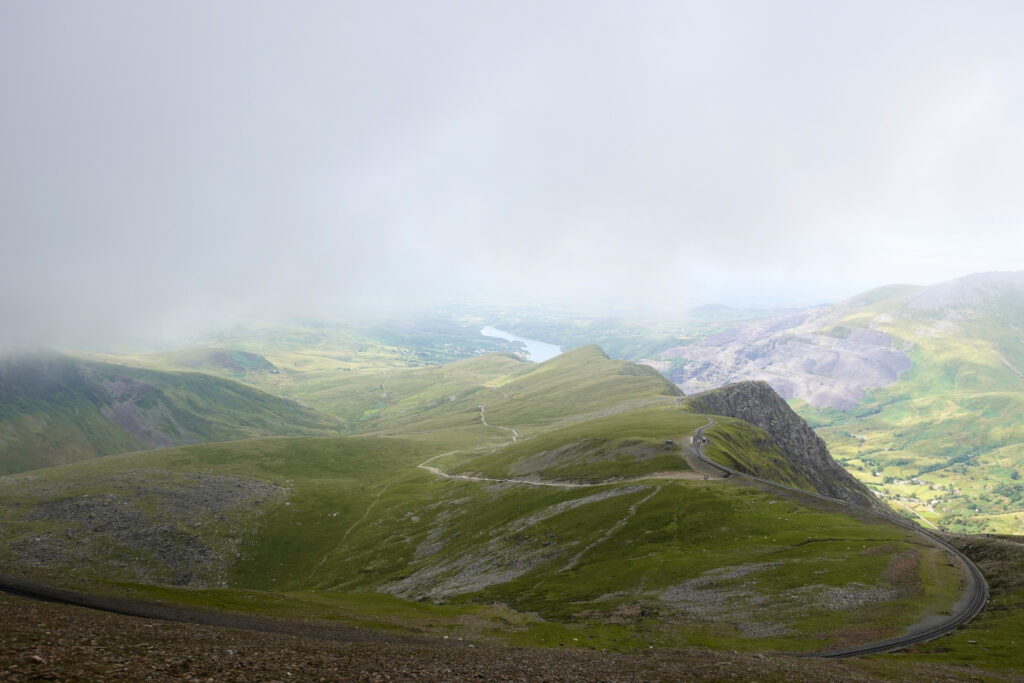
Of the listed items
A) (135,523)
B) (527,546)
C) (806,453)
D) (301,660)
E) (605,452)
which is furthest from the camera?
(806,453)

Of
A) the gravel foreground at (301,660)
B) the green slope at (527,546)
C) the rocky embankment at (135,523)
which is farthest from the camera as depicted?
the rocky embankment at (135,523)

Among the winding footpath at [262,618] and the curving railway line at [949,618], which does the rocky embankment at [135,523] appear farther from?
the curving railway line at [949,618]

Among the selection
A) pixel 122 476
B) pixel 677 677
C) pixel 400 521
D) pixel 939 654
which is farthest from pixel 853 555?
pixel 122 476

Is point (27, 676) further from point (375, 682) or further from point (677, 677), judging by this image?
point (677, 677)

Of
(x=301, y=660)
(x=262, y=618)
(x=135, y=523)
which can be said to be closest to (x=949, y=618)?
(x=301, y=660)

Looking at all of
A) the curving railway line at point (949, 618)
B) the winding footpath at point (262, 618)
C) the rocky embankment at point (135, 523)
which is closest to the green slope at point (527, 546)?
the rocky embankment at point (135, 523)

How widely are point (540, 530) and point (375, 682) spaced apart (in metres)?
77.8

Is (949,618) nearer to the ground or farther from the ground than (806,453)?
farther from the ground

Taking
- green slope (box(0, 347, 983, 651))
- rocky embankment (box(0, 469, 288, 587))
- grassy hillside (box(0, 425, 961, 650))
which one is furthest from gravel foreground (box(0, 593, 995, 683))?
rocky embankment (box(0, 469, 288, 587))

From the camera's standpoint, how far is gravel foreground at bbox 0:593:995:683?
965 inches

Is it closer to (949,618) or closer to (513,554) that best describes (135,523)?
(513,554)

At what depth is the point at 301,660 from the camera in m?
31.3

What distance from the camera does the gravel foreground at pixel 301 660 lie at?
24516 mm

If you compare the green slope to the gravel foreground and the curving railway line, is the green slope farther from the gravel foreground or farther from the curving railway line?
the gravel foreground
